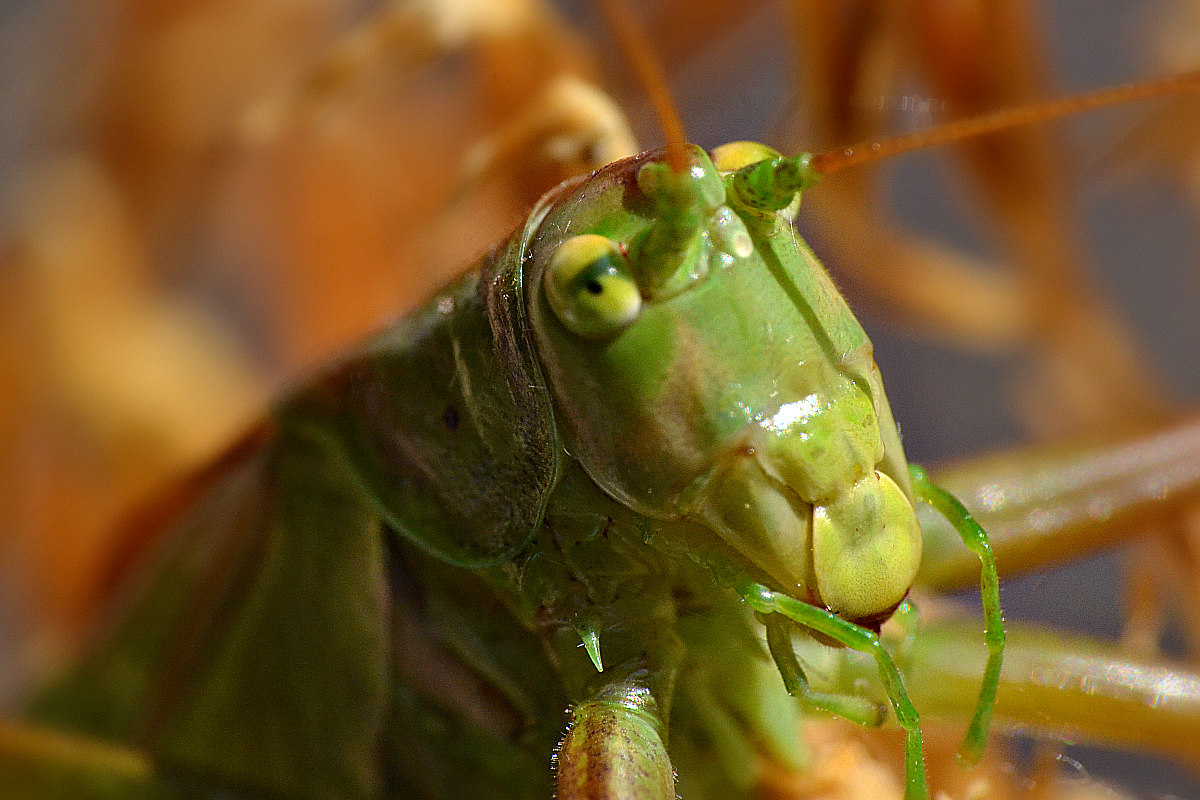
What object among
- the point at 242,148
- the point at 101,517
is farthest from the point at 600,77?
the point at 101,517

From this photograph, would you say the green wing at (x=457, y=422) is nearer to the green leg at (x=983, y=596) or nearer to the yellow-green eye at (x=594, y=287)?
the yellow-green eye at (x=594, y=287)

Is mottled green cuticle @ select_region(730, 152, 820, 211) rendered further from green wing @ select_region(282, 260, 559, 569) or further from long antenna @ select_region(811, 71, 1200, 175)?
green wing @ select_region(282, 260, 559, 569)

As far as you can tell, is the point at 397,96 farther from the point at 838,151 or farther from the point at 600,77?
the point at 838,151

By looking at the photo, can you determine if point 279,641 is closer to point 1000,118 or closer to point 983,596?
point 983,596

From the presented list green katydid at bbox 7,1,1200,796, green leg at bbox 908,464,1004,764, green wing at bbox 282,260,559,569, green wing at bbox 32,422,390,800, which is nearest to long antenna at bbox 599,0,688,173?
green katydid at bbox 7,1,1200,796

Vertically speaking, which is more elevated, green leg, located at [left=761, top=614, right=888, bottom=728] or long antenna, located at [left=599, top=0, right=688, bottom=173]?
long antenna, located at [left=599, top=0, right=688, bottom=173]

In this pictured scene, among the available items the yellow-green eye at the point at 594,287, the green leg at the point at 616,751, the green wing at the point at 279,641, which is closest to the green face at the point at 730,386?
the yellow-green eye at the point at 594,287

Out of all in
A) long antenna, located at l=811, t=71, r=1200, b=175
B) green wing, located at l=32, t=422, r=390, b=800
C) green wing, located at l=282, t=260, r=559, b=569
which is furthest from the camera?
green wing, located at l=32, t=422, r=390, b=800
